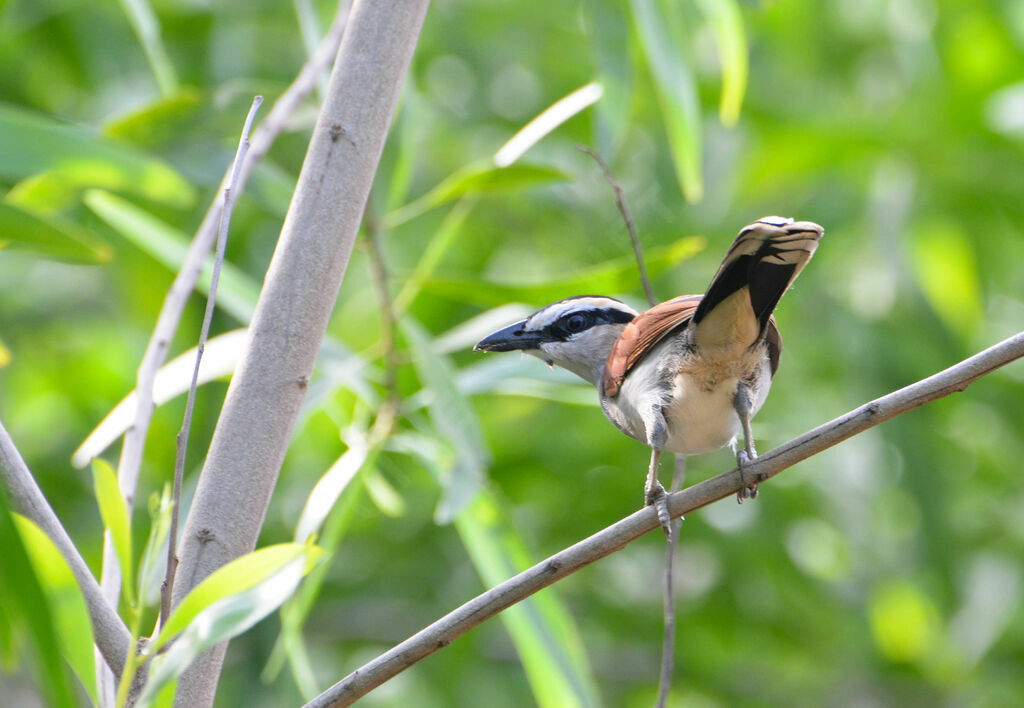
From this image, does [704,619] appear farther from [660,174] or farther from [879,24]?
[879,24]

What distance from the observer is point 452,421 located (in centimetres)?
203

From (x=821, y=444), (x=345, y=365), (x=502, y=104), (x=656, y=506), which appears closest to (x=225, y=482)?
(x=656, y=506)

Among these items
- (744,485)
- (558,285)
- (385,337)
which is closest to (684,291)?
(558,285)

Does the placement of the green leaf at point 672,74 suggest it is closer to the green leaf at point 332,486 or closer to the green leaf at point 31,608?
the green leaf at point 332,486

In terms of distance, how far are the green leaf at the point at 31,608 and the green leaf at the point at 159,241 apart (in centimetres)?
122

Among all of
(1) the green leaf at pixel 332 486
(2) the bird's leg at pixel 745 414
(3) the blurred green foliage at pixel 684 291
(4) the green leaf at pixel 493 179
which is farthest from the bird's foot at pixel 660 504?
(3) the blurred green foliage at pixel 684 291

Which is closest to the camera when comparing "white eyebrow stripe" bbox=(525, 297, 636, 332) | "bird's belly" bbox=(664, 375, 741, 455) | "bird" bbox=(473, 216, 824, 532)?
"bird" bbox=(473, 216, 824, 532)

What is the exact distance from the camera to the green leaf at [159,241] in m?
2.03

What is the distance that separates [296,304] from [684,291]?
2.38 m

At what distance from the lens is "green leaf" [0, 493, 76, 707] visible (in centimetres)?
83

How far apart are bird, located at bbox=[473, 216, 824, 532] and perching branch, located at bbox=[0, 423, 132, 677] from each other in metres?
0.62

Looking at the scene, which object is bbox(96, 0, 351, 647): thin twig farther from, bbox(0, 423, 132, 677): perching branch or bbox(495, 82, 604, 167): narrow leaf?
bbox(495, 82, 604, 167): narrow leaf

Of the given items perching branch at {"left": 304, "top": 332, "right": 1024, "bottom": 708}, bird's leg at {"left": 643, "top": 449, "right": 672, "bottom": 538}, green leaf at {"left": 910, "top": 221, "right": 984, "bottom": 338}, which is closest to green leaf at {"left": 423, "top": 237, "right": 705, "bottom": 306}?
bird's leg at {"left": 643, "top": 449, "right": 672, "bottom": 538}

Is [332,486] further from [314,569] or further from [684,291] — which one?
[684,291]
